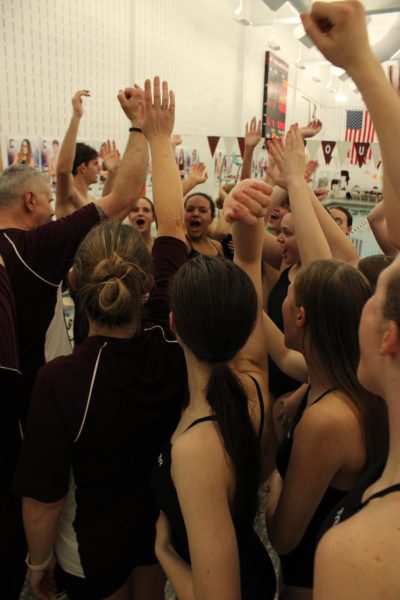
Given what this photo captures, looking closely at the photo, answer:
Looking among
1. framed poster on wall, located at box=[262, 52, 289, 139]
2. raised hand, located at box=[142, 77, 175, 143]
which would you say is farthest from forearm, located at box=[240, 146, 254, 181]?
framed poster on wall, located at box=[262, 52, 289, 139]

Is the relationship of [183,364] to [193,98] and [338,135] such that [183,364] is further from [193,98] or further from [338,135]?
[338,135]

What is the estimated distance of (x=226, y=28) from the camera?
7.87 m

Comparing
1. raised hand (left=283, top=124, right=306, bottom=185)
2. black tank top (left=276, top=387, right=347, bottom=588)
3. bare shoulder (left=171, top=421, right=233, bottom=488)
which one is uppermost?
raised hand (left=283, top=124, right=306, bottom=185)

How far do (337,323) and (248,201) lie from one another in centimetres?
40

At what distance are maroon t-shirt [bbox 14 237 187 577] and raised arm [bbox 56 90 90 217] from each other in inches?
77.1

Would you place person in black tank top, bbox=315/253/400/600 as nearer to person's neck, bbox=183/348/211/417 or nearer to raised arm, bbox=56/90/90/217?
person's neck, bbox=183/348/211/417

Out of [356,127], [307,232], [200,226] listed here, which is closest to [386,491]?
[307,232]

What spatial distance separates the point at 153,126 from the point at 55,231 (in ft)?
1.90

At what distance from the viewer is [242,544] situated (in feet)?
3.72

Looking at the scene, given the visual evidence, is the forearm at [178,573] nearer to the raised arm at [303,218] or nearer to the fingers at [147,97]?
the raised arm at [303,218]

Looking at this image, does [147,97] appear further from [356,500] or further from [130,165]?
[356,500]

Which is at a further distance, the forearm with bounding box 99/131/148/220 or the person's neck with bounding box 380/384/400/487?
the forearm with bounding box 99/131/148/220

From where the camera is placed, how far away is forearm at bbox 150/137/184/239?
5.12 feet

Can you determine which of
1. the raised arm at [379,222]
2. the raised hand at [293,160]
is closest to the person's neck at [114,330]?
the raised hand at [293,160]
